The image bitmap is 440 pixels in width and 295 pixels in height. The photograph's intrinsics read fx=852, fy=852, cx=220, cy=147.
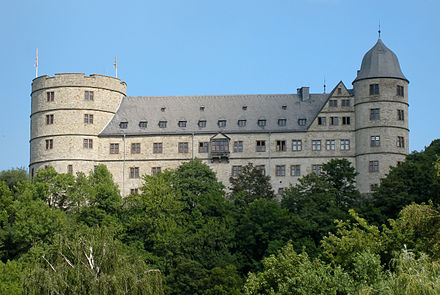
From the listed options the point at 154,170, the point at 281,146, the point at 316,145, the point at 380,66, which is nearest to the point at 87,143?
the point at 154,170

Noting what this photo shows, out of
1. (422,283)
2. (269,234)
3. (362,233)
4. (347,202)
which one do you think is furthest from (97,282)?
(347,202)

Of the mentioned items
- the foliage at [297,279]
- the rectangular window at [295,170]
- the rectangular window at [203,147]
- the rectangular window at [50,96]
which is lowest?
the foliage at [297,279]

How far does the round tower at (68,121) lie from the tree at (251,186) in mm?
14527

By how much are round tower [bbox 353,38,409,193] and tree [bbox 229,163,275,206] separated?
8.69 metres

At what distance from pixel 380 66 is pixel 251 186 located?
16.8 metres

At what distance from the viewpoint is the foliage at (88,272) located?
42.7 metres

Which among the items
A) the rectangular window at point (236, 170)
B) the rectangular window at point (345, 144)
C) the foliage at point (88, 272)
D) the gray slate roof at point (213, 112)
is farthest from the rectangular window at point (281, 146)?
the foliage at point (88, 272)

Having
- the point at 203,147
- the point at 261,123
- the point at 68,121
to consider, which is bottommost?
the point at 203,147

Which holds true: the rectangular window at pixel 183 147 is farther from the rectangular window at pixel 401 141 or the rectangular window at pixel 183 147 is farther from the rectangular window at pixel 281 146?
the rectangular window at pixel 401 141

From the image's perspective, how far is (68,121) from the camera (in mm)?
81750

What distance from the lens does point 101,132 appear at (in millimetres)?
82750

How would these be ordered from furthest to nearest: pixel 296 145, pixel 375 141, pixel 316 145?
pixel 296 145 < pixel 316 145 < pixel 375 141

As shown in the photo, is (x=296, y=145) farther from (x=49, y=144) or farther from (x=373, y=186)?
(x=49, y=144)

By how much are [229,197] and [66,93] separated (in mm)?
19229
